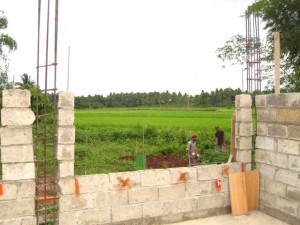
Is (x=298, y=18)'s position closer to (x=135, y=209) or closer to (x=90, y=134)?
(x=135, y=209)

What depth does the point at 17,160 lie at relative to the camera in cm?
456

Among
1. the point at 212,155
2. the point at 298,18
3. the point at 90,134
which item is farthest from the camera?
the point at 90,134

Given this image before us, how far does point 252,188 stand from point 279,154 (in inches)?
36.4

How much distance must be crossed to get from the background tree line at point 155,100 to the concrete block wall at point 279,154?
51989 mm

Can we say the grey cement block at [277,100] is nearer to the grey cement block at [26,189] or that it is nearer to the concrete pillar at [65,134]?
the concrete pillar at [65,134]

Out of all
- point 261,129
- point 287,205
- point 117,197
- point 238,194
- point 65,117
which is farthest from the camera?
point 261,129

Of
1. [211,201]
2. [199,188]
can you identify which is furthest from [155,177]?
[211,201]

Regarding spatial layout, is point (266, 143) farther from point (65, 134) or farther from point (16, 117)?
point (16, 117)

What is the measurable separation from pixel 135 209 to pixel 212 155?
4850 millimetres

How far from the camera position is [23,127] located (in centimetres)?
459

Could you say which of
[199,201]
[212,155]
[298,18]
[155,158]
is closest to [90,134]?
[155,158]

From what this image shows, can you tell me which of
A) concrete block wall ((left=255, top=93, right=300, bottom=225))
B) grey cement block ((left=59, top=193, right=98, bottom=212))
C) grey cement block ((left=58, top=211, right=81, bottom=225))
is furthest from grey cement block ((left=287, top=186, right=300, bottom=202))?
grey cement block ((left=58, top=211, right=81, bottom=225))

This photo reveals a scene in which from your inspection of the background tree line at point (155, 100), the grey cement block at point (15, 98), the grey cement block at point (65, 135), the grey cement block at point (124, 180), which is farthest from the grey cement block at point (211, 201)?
the background tree line at point (155, 100)

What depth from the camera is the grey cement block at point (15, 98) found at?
14.6 ft
